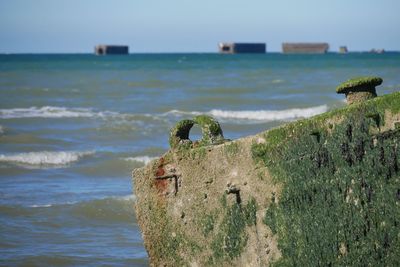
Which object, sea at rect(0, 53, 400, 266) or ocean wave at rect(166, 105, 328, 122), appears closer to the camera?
sea at rect(0, 53, 400, 266)

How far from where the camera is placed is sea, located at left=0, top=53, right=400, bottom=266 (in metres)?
9.04

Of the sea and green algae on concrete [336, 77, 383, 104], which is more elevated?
green algae on concrete [336, 77, 383, 104]

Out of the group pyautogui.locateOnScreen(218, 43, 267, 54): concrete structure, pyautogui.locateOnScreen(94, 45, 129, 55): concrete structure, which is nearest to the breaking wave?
pyautogui.locateOnScreen(218, 43, 267, 54): concrete structure

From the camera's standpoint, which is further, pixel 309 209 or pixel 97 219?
pixel 97 219

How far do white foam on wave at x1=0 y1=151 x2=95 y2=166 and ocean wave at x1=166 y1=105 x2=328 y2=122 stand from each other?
28.0ft

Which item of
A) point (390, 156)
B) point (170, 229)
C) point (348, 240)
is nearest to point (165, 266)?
point (170, 229)

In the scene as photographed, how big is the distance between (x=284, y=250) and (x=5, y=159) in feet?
38.7

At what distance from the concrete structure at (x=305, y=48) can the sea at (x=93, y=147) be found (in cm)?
11331

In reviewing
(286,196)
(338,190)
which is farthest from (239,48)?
(338,190)

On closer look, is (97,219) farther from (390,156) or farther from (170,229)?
(390,156)

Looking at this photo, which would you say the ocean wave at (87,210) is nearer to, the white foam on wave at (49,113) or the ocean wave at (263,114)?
the ocean wave at (263,114)

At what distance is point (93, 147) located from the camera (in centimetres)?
1783

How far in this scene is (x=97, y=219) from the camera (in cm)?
1033

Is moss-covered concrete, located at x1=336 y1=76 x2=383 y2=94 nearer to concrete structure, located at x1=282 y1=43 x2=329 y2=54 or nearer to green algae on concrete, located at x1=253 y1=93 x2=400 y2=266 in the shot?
green algae on concrete, located at x1=253 y1=93 x2=400 y2=266
